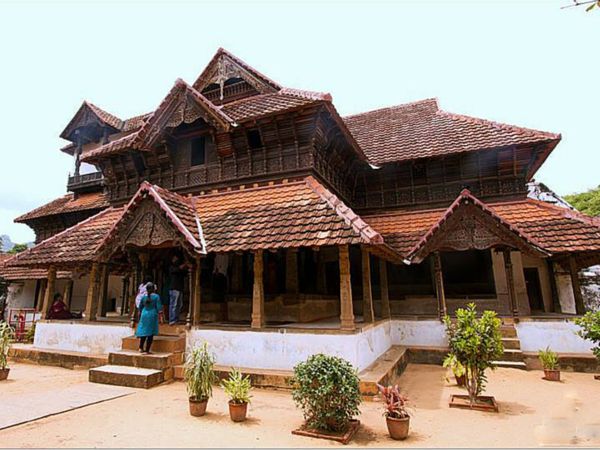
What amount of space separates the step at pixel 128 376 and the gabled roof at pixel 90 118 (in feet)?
48.2

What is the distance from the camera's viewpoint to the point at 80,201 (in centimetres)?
1794

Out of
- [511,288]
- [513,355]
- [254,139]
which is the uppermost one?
[254,139]

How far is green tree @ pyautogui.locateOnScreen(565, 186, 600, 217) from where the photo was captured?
32219 mm

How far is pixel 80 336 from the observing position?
968cm

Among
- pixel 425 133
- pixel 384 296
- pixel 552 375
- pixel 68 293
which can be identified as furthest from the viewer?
pixel 68 293

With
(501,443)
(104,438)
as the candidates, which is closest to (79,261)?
(104,438)

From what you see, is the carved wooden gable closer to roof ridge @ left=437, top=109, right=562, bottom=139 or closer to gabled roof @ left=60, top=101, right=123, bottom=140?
roof ridge @ left=437, top=109, right=562, bottom=139

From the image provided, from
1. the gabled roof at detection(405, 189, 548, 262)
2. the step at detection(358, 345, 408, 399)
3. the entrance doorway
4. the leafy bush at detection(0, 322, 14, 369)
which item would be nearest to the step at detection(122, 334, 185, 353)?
the leafy bush at detection(0, 322, 14, 369)

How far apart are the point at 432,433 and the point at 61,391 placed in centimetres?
645

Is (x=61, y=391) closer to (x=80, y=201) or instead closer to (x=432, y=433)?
(x=432, y=433)

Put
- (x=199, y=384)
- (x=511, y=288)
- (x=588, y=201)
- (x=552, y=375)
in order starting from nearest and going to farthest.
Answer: (x=199, y=384) → (x=552, y=375) → (x=511, y=288) → (x=588, y=201)

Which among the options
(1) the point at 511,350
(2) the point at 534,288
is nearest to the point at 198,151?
(1) the point at 511,350

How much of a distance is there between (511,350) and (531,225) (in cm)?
361

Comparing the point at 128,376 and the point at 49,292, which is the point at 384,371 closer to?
the point at 128,376
